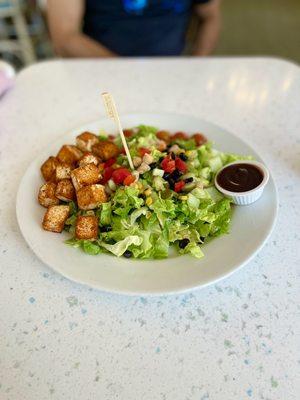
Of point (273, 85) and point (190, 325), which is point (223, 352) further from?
point (273, 85)

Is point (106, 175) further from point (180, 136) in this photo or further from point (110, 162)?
point (180, 136)

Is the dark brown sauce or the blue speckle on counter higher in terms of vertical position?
the dark brown sauce

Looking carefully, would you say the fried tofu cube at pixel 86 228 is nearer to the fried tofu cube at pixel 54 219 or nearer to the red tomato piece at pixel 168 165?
the fried tofu cube at pixel 54 219

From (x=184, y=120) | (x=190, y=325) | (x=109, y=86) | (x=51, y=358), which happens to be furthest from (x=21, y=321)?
(x=109, y=86)

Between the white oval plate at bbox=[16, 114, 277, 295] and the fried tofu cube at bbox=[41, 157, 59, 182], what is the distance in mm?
65

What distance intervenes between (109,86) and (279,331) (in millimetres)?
1312

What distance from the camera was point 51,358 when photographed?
843 millimetres

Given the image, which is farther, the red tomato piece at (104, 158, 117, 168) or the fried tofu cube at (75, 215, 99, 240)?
the red tomato piece at (104, 158, 117, 168)

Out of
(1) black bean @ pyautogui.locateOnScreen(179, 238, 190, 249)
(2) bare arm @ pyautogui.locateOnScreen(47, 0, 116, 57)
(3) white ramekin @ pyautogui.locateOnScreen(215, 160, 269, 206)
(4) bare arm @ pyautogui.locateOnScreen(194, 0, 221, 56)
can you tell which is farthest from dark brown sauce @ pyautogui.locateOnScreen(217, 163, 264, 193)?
(4) bare arm @ pyautogui.locateOnScreen(194, 0, 221, 56)

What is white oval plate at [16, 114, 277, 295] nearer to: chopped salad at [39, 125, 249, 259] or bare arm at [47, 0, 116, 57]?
chopped salad at [39, 125, 249, 259]

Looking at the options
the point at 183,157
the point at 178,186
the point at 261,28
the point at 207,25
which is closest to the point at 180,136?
the point at 183,157

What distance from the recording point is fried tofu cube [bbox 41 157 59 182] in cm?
120

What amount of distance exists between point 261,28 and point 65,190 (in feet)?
15.0

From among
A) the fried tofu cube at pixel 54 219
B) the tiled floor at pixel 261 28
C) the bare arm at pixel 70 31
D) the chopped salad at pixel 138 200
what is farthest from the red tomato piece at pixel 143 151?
the tiled floor at pixel 261 28
